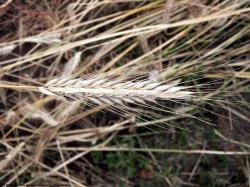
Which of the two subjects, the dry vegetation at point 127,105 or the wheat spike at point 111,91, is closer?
the wheat spike at point 111,91

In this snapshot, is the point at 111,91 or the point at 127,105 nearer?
the point at 111,91

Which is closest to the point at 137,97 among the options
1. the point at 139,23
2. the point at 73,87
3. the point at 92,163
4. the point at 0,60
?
the point at 73,87

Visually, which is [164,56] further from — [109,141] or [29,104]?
[29,104]

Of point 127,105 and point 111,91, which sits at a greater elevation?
point 111,91
